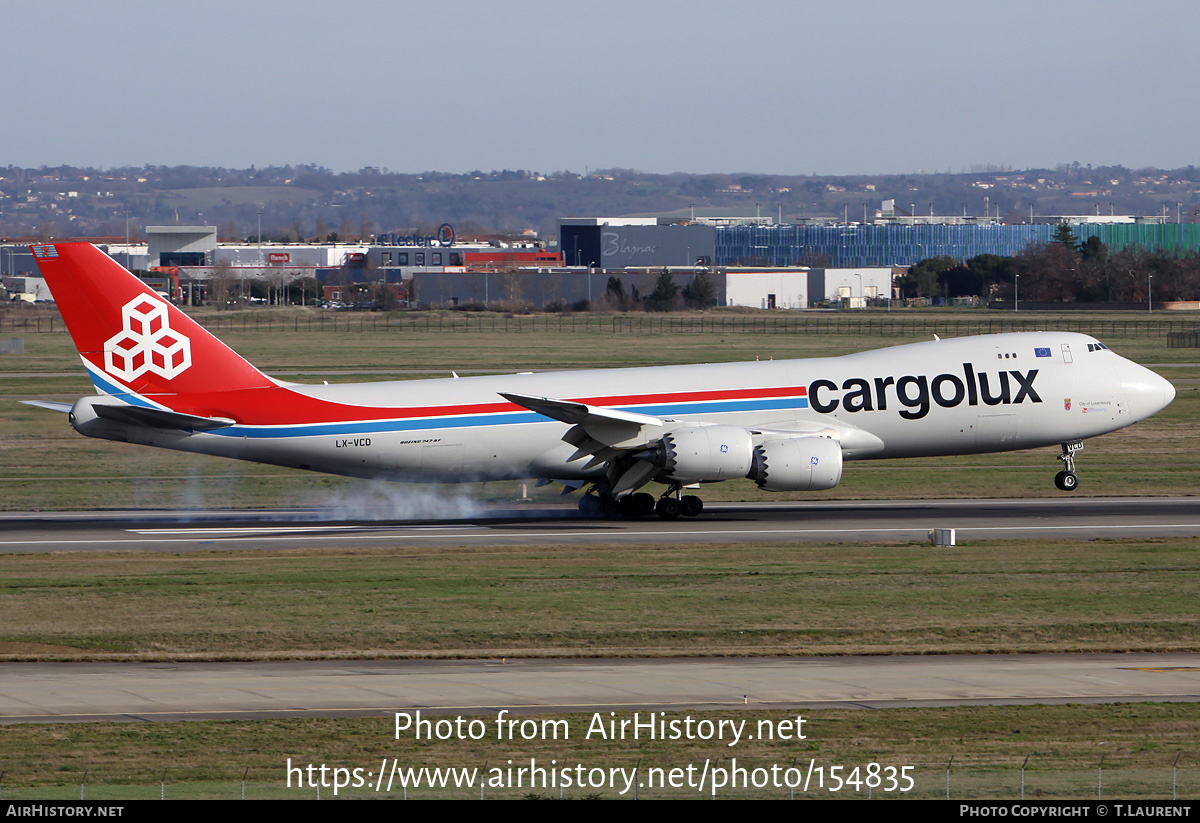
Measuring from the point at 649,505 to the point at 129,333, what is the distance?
667 inches

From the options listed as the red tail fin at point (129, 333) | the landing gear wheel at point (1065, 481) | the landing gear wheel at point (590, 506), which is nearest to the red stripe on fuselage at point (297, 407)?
the red tail fin at point (129, 333)

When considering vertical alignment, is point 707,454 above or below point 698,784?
above

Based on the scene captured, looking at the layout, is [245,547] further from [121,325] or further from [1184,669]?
[1184,669]

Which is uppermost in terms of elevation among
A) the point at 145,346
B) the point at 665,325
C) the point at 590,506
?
the point at 145,346

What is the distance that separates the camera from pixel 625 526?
4544cm

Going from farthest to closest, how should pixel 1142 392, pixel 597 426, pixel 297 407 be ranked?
pixel 1142 392 < pixel 297 407 < pixel 597 426

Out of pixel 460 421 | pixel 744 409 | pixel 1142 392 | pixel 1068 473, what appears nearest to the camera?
pixel 460 421

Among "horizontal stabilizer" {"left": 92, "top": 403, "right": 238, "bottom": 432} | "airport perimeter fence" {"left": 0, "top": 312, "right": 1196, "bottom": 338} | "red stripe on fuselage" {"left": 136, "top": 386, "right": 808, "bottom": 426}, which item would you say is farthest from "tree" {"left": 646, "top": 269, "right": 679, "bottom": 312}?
"horizontal stabilizer" {"left": 92, "top": 403, "right": 238, "bottom": 432}

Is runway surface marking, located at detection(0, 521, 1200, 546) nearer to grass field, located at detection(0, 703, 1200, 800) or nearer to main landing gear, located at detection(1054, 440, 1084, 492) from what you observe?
main landing gear, located at detection(1054, 440, 1084, 492)

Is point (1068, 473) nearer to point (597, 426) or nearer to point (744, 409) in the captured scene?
point (744, 409)

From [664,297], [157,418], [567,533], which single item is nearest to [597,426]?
[567,533]

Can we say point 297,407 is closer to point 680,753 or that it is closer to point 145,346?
point 145,346

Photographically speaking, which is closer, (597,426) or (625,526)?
(597,426)
